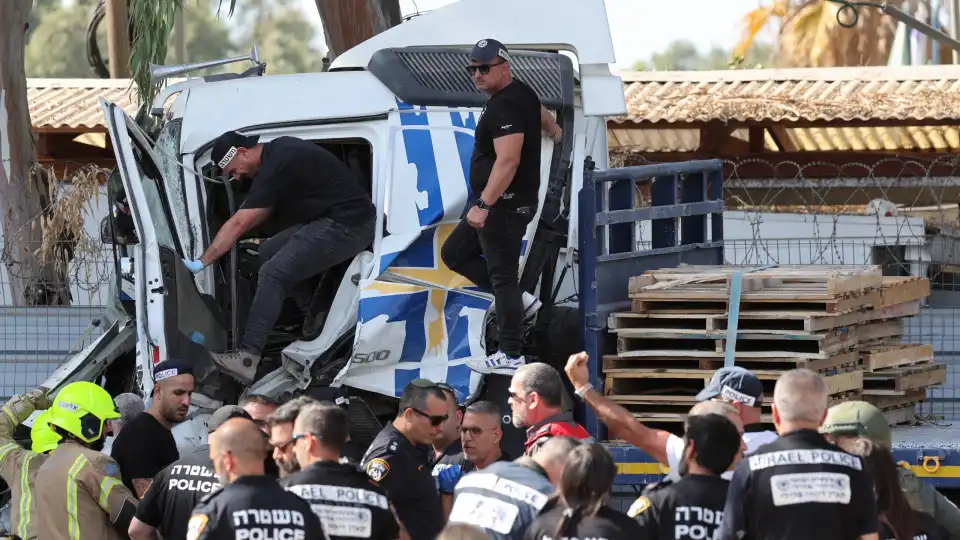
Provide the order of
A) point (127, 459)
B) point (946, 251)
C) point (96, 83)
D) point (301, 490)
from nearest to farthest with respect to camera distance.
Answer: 1. point (301, 490)
2. point (127, 459)
3. point (946, 251)
4. point (96, 83)

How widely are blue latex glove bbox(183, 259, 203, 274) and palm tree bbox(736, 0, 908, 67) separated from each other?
29700 mm

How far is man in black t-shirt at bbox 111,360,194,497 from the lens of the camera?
762 centimetres

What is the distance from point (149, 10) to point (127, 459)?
738 centimetres

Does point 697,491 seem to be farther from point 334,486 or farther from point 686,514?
point 334,486

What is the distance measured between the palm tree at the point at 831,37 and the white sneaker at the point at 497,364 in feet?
96.8

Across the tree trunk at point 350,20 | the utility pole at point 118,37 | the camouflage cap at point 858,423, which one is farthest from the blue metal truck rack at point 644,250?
the utility pole at point 118,37

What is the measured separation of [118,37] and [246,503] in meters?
18.5

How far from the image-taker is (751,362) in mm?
8211

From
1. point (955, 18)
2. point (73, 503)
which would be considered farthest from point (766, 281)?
point (955, 18)

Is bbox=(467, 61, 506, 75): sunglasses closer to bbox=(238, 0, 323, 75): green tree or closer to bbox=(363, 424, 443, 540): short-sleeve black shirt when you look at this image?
bbox=(363, 424, 443, 540): short-sleeve black shirt

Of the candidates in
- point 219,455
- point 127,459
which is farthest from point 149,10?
point 219,455

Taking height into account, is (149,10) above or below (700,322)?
above

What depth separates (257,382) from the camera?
8.73 metres

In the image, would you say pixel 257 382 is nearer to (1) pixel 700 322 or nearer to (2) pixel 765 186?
(1) pixel 700 322
